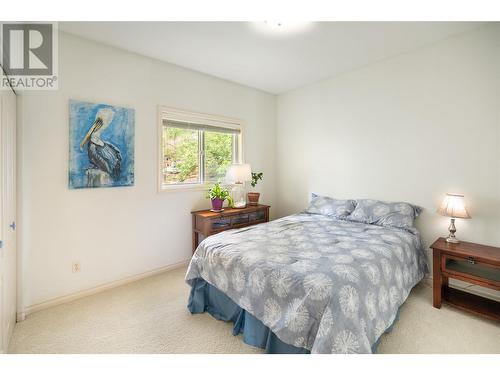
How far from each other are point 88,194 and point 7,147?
873 millimetres

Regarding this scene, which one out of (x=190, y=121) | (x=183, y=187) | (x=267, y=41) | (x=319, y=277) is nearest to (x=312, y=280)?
(x=319, y=277)

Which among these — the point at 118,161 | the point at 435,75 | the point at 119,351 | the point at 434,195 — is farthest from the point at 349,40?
the point at 119,351

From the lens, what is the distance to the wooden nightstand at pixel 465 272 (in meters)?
2.06

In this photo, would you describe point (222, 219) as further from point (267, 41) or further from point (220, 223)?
point (267, 41)

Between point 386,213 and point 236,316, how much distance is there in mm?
2008

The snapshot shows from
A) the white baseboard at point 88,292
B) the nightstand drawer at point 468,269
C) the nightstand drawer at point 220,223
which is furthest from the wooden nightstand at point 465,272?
the white baseboard at point 88,292

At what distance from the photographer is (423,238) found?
2783 millimetres

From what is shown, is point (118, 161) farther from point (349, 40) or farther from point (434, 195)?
point (434, 195)

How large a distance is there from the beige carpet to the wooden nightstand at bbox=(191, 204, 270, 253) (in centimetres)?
95

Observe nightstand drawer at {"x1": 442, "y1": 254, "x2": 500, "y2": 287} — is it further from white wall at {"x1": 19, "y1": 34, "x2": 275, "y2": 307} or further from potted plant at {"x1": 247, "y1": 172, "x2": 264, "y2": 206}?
white wall at {"x1": 19, "y1": 34, "x2": 275, "y2": 307}

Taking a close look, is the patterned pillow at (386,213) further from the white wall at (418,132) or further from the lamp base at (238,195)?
the lamp base at (238,195)

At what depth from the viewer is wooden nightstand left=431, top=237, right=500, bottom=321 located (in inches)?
81.0

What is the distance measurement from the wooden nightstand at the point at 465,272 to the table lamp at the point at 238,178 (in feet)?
7.45

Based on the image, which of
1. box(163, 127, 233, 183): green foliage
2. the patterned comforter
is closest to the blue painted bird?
box(163, 127, 233, 183): green foliage
